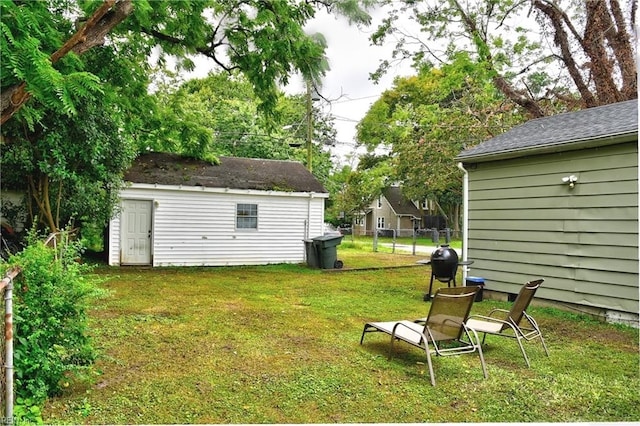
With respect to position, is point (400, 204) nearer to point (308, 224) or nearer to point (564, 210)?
point (308, 224)

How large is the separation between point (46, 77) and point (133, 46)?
255 inches

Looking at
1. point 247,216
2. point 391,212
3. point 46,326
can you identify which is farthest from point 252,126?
point 391,212

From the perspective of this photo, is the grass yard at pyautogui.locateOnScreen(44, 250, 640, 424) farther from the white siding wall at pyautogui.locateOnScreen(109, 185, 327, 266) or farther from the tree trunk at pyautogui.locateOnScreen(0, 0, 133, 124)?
the white siding wall at pyautogui.locateOnScreen(109, 185, 327, 266)

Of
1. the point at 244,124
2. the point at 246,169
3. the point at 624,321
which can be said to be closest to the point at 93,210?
the point at 246,169

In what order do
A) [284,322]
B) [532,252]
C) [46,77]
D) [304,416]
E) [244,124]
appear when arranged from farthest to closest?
[244,124], [532,252], [284,322], [46,77], [304,416]

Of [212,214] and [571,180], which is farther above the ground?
[571,180]

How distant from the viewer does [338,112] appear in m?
14.6

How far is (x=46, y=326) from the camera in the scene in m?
2.69

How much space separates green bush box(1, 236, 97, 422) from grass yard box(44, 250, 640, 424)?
187 mm

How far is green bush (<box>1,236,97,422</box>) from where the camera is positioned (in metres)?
2.56

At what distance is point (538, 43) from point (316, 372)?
1197 centimetres

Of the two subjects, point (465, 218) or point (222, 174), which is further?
point (222, 174)

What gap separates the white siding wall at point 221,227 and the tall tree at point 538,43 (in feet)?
17.0

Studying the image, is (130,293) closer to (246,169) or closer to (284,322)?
(284,322)
